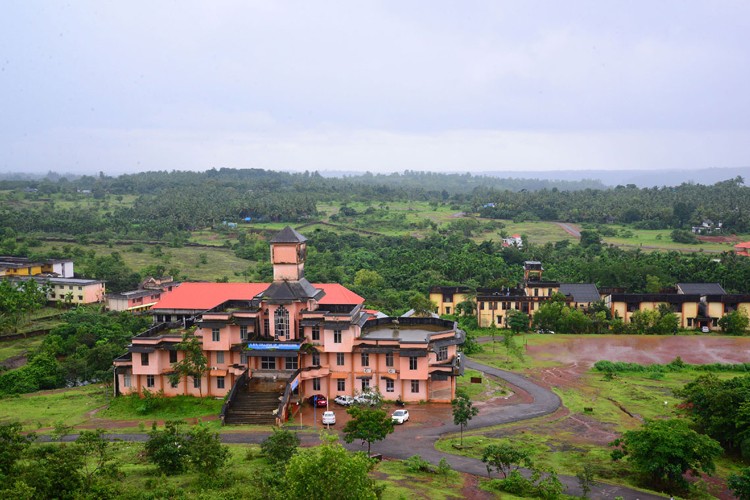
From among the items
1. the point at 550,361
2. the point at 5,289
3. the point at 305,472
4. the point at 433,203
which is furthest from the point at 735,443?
the point at 433,203

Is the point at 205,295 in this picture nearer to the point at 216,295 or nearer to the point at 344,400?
the point at 216,295

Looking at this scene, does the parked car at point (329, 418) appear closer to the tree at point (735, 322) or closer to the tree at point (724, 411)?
the tree at point (724, 411)

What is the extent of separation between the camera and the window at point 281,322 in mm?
40156

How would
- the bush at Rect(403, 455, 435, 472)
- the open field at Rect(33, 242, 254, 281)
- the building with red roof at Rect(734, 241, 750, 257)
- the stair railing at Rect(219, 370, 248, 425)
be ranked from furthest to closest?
1. the building with red roof at Rect(734, 241, 750, 257)
2. the open field at Rect(33, 242, 254, 281)
3. the stair railing at Rect(219, 370, 248, 425)
4. the bush at Rect(403, 455, 435, 472)

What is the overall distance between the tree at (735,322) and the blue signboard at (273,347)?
4206 cm

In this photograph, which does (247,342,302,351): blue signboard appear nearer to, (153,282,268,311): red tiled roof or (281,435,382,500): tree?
(153,282,268,311): red tiled roof

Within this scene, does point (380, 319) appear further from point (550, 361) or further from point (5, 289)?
point (5, 289)

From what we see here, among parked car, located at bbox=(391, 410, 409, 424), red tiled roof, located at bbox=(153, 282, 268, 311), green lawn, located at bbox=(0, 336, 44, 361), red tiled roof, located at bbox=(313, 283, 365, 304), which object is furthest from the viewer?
green lawn, located at bbox=(0, 336, 44, 361)

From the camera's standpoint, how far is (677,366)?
48.5 m

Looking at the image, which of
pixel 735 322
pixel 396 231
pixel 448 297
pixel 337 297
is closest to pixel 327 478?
pixel 337 297

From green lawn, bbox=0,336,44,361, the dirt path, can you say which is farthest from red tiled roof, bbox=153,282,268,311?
the dirt path

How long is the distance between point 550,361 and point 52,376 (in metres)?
35.2

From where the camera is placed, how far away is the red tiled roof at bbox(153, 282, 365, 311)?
145 feet

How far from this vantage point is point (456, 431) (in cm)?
3441
